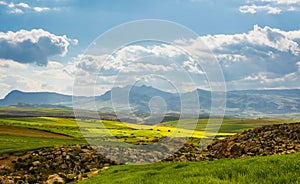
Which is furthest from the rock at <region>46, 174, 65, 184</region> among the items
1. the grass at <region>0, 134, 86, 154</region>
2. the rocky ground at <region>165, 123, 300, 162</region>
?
the grass at <region>0, 134, 86, 154</region>

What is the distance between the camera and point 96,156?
46.8 meters

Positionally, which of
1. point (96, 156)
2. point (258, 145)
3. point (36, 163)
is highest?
point (258, 145)

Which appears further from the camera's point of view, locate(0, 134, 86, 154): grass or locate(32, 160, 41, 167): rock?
locate(0, 134, 86, 154): grass

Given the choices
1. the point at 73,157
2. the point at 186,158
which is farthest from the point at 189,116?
the point at 73,157

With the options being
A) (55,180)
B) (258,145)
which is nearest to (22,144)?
(55,180)

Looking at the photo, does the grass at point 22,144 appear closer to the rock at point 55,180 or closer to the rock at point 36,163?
the rock at point 36,163

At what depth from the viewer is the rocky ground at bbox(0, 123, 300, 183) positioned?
3707 centimetres

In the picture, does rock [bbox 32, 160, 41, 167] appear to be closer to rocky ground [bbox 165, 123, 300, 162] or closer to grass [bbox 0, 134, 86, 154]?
grass [bbox 0, 134, 86, 154]

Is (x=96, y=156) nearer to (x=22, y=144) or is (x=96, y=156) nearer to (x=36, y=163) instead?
(x=36, y=163)

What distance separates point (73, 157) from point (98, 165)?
3.92m

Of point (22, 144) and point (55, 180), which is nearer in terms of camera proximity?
point (55, 180)

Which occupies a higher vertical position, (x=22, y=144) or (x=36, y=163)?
(x=22, y=144)

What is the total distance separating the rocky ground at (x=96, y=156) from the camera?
3707 cm

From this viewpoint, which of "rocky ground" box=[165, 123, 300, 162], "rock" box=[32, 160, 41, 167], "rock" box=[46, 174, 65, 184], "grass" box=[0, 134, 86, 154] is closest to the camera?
"rock" box=[46, 174, 65, 184]
